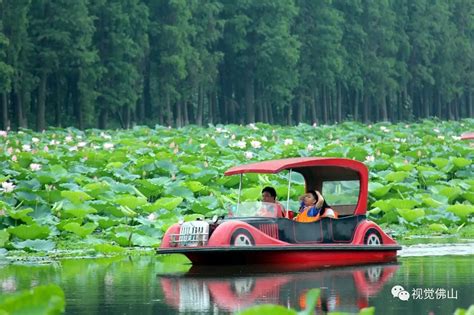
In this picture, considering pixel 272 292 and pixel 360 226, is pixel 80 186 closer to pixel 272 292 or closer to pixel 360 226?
pixel 360 226

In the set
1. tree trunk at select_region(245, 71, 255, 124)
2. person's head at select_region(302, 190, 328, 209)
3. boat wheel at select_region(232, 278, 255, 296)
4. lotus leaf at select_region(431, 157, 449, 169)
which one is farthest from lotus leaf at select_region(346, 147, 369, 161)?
tree trunk at select_region(245, 71, 255, 124)

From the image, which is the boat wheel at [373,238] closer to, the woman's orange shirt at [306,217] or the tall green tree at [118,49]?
the woman's orange shirt at [306,217]

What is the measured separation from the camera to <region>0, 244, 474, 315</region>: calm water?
1000 centimetres

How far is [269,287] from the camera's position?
37.1ft

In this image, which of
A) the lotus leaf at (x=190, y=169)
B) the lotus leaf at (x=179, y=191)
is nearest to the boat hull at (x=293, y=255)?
the lotus leaf at (x=179, y=191)

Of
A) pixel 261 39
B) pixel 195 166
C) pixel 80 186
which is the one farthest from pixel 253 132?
pixel 261 39

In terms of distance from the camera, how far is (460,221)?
690 inches

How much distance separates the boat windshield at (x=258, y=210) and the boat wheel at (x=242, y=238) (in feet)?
1.93

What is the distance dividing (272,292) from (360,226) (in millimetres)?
3479

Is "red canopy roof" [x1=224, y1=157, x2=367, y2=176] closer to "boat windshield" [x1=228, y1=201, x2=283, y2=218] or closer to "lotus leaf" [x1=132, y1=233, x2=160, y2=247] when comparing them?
"boat windshield" [x1=228, y1=201, x2=283, y2=218]

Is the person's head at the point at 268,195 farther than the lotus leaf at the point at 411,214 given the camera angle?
No

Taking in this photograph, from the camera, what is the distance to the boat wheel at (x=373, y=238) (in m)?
14.1

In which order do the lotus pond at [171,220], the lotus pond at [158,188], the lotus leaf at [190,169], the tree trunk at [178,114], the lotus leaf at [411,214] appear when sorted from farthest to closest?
the tree trunk at [178,114] < the lotus leaf at [190,169] < the lotus leaf at [411,214] < the lotus pond at [158,188] < the lotus pond at [171,220]

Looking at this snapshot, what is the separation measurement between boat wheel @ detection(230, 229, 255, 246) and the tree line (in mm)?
27235
